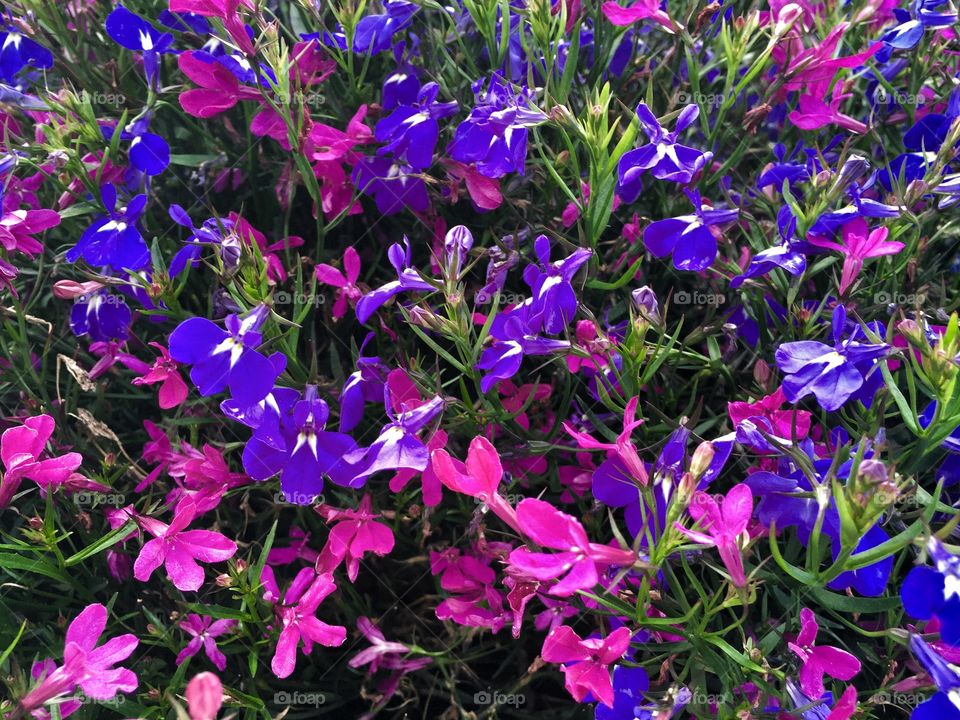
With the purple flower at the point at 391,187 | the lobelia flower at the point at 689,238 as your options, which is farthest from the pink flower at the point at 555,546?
the purple flower at the point at 391,187

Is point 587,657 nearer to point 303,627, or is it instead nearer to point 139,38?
point 303,627

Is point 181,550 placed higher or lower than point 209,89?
lower

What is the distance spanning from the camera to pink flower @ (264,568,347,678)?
3.53ft

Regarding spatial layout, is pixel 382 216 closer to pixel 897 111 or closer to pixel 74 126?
pixel 74 126

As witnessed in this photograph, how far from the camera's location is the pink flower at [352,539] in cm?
121

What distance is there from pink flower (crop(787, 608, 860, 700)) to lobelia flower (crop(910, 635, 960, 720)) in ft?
0.36

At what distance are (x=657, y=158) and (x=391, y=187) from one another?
0.45 meters

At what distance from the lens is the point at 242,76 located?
141cm

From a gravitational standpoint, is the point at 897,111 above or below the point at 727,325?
above

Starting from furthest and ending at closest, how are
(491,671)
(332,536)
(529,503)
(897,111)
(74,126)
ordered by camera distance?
1. (897,111)
2. (491,671)
3. (74,126)
4. (332,536)
5. (529,503)

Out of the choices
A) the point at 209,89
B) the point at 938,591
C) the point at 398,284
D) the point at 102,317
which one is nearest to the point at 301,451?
the point at 398,284

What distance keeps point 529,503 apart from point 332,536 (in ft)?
1.54

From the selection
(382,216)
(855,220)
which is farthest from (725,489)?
(382,216)

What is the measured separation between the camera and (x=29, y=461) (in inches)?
42.9
